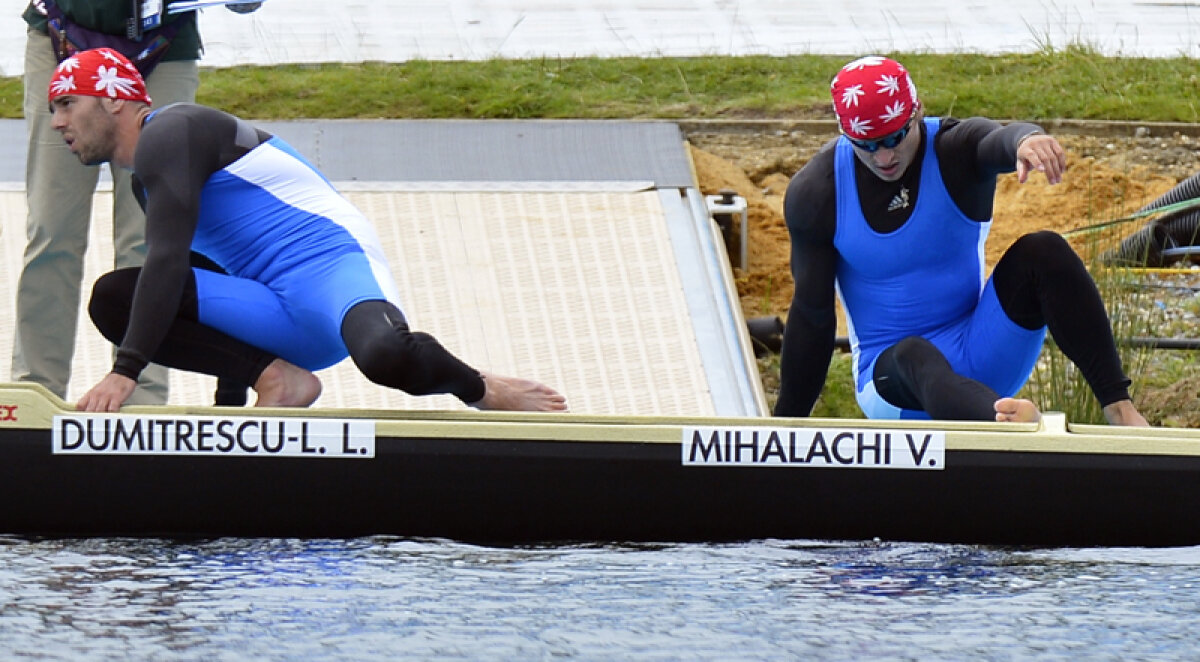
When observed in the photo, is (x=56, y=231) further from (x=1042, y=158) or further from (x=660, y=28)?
(x=660, y=28)

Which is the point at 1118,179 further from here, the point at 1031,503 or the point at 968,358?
the point at 1031,503

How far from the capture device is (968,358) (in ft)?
17.3

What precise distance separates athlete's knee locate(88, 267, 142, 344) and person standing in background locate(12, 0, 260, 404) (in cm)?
73

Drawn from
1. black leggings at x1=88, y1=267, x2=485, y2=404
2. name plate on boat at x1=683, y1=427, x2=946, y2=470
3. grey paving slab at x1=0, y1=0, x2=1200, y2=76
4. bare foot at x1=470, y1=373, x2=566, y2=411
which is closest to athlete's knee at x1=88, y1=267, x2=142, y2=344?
black leggings at x1=88, y1=267, x2=485, y2=404

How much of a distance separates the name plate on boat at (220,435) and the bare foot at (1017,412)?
1.49 meters

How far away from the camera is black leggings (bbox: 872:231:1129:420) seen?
16.3 feet

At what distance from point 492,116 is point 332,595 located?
5.55 meters

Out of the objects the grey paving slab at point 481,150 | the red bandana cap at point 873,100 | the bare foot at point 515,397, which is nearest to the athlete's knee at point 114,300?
the bare foot at point 515,397

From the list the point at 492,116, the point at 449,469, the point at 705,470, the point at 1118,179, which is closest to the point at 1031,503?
the point at 705,470

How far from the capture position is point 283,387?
16.8 feet

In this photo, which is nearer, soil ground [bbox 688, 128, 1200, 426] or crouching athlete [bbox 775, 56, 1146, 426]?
crouching athlete [bbox 775, 56, 1146, 426]

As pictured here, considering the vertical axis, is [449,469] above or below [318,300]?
below

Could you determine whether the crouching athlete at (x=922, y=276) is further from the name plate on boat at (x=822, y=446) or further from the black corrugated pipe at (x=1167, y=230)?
the black corrugated pipe at (x=1167, y=230)

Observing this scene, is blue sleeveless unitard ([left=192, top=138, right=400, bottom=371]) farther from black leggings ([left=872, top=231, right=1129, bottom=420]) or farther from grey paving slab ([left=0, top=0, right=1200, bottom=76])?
grey paving slab ([left=0, top=0, right=1200, bottom=76])
